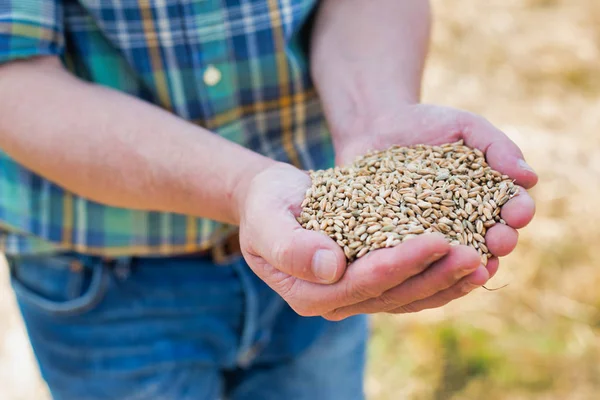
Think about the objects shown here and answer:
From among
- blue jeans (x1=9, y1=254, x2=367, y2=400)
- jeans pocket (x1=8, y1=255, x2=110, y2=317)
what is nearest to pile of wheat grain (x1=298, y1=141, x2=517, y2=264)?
blue jeans (x1=9, y1=254, x2=367, y2=400)

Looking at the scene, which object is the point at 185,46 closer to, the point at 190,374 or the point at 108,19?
the point at 108,19

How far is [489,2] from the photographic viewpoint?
445 centimetres

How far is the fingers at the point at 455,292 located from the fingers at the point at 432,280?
0.6 inches

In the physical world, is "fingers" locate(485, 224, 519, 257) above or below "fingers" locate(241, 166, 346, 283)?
below

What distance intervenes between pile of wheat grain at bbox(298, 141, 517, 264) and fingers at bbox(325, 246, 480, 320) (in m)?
0.09

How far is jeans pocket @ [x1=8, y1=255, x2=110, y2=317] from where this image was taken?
1498mm

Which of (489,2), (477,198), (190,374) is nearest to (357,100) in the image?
(477,198)

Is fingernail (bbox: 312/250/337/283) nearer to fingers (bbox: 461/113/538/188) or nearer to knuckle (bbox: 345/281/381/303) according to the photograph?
knuckle (bbox: 345/281/381/303)

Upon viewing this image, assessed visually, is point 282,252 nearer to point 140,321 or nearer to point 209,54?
point 209,54

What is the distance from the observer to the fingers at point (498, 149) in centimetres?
124

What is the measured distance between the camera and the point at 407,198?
126 centimetres

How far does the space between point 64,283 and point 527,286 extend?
185 centimetres

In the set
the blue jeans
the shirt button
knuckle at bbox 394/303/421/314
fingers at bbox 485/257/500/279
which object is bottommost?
the blue jeans

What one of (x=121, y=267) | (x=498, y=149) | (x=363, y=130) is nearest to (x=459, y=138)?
(x=498, y=149)
